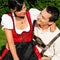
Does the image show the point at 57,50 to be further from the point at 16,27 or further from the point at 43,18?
the point at 16,27

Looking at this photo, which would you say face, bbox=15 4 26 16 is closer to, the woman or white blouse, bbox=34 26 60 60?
the woman

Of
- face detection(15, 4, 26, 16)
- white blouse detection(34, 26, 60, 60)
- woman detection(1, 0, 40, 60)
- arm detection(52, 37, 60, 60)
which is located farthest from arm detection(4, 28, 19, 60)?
arm detection(52, 37, 60, 60)

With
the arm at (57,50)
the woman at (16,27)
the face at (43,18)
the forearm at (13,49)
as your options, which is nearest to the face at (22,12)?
the woman at (16,27)

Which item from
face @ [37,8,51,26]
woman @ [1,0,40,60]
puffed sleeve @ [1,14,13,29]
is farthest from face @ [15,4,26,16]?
face @ [37,8,51,26]

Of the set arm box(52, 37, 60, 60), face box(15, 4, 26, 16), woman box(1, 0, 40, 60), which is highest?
face box(15, 4, 26, 16)

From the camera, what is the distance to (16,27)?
5715mm

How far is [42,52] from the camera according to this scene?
5871 millimetres

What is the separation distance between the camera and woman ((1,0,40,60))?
5602mm

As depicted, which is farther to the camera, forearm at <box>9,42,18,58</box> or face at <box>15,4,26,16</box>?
forearm at <box>9,42,18,58</box>

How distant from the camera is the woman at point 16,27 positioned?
560 centimetres

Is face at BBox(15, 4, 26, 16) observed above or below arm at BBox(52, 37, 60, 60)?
above

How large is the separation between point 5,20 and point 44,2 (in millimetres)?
4913

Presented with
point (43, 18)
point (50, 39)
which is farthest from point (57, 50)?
point (43, 18)

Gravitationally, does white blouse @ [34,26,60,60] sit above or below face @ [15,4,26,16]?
below
